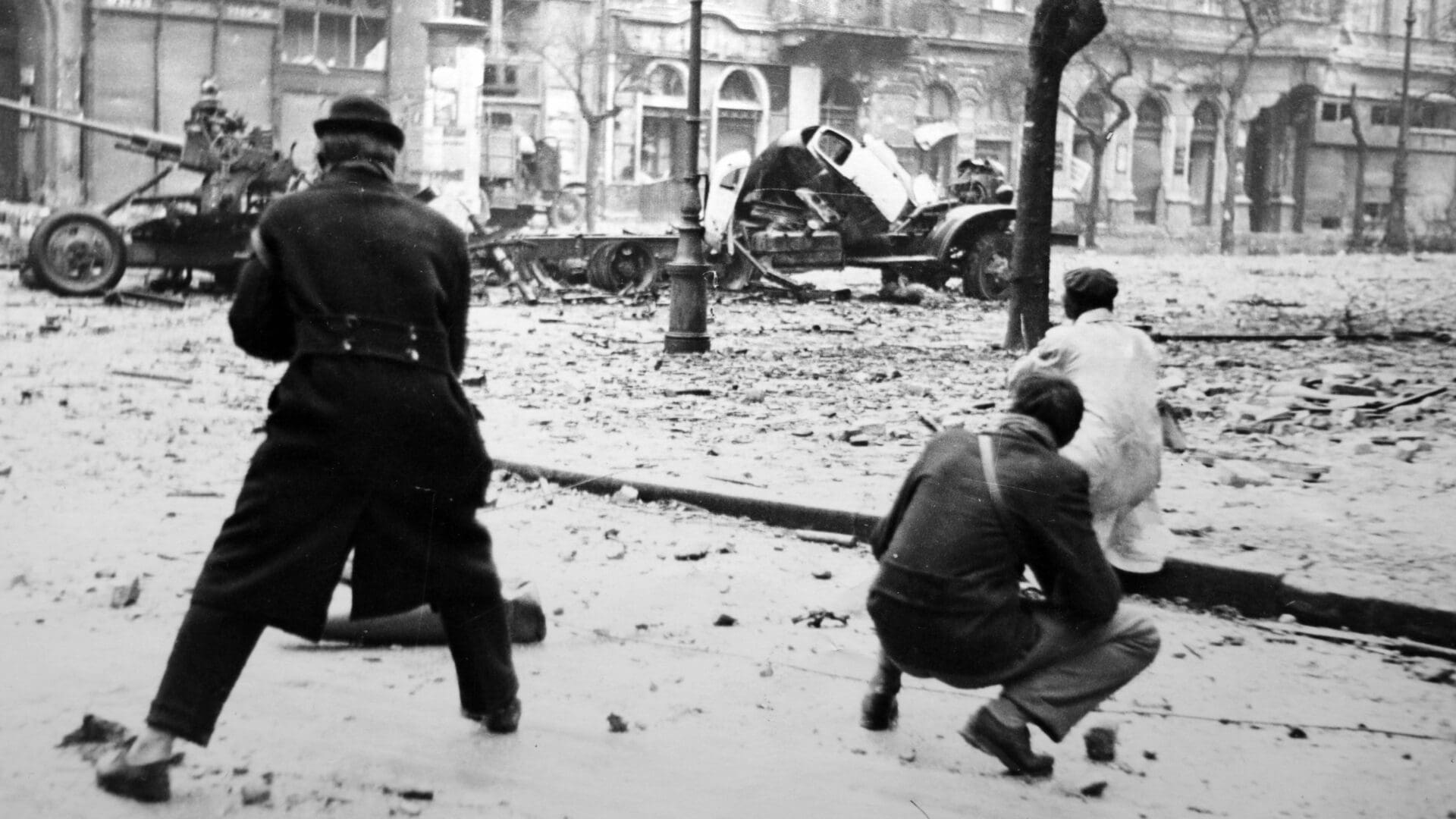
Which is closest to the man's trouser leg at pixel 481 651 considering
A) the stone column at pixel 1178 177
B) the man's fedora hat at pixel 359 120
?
the man's fedora hat at pixel 359 120

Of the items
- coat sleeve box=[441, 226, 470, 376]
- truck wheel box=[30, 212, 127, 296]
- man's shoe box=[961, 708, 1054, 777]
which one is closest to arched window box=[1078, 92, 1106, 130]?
truck wheel box=[30, 212, 127, 296]

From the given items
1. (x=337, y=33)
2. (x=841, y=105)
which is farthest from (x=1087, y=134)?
(x=337, y=33)

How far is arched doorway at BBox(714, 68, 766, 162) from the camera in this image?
40.2 m

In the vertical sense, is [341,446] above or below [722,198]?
below

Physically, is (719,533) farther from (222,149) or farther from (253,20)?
(253,20)

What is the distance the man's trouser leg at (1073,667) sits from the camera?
12.4 ft

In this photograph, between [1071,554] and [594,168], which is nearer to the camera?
[1071,554]

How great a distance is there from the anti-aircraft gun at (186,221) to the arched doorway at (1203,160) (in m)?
35.3

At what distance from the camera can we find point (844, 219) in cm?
2150

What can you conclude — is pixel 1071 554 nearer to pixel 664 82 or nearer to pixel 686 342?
pixel 686 342

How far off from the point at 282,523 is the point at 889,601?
4.73 feet

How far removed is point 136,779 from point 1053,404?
7.40 ft

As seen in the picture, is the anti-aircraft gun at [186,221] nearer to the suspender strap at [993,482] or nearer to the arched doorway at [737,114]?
the suspender strap at [993,482]

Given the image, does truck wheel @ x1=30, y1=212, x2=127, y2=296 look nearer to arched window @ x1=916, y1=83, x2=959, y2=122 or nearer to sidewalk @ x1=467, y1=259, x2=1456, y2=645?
sidewalk @ x1=467, y1=259, x2=1456, y2=645
